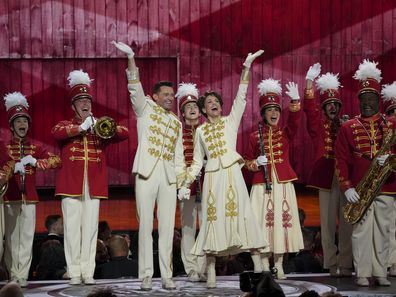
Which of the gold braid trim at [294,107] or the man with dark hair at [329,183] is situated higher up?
the gold braid trim at [294,107]

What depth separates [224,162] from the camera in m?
9.60

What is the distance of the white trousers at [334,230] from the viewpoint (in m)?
10.5

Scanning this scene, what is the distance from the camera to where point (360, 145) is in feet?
32.0

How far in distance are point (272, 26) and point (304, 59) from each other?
2.24 ft

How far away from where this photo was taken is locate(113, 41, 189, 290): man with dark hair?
945 centimetres

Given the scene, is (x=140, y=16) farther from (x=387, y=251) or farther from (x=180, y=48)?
(x=387, y=251)

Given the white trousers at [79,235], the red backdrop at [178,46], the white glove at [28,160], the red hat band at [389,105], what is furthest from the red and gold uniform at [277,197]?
the red backdrop at [178,46]

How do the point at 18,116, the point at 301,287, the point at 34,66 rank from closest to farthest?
the point at 301,287 → the point at 18,116 → the point at 34,66

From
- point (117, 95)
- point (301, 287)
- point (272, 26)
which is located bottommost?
point (301, 287)

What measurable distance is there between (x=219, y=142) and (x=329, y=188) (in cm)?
156

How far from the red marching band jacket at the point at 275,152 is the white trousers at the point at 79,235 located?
63.6 inches

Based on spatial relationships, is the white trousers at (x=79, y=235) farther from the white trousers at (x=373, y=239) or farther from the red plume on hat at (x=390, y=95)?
the red plume on hat at (x=390, y=95)

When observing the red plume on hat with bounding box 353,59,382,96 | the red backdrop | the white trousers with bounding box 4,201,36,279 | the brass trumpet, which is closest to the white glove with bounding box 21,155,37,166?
the white trousers with bounding box 4,201,36,279

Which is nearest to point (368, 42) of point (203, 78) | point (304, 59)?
point (304, 59)
